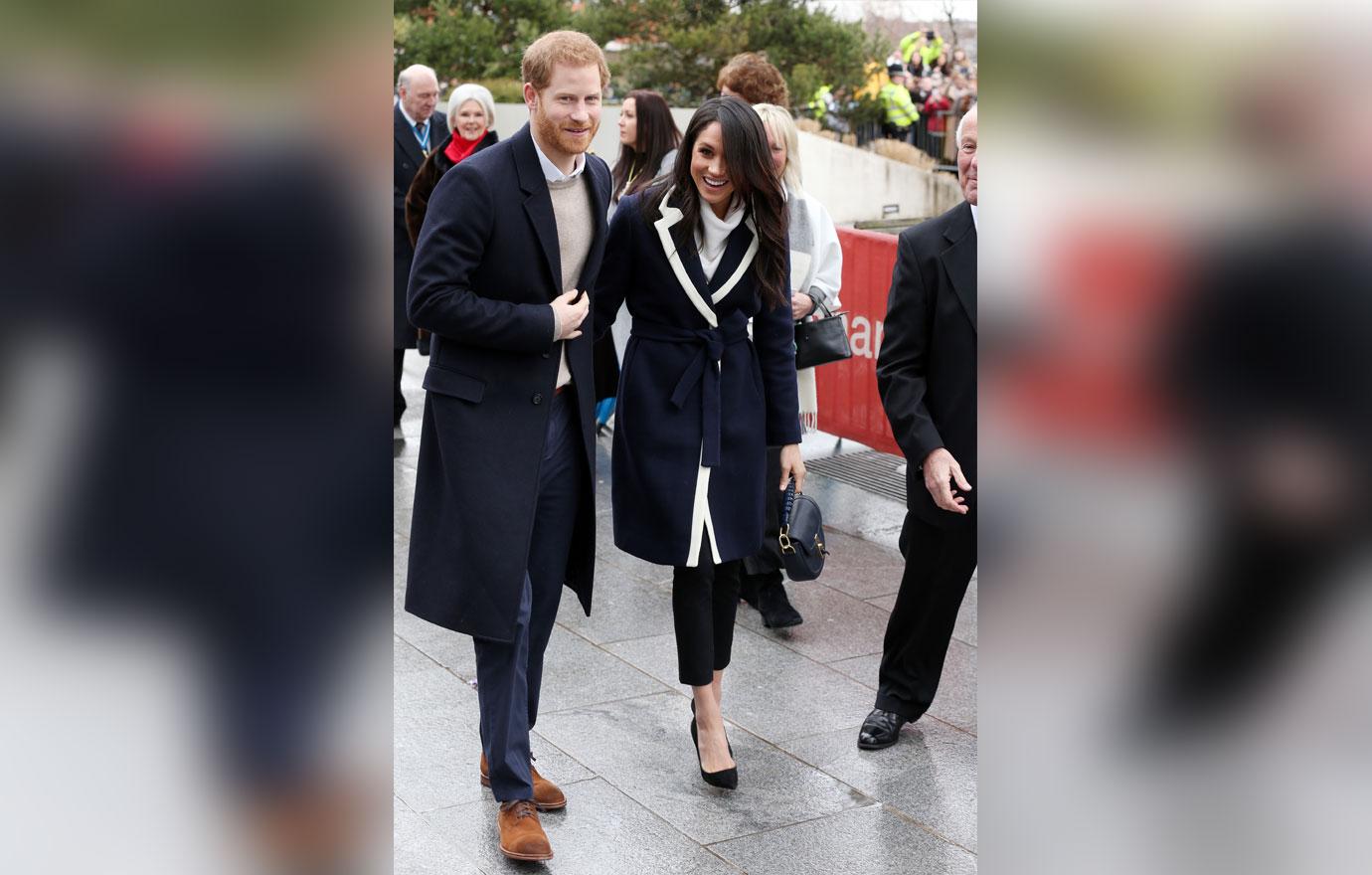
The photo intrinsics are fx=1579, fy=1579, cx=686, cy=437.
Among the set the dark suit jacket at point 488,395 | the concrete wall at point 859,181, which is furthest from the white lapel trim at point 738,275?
the concrete wall at point 859,181

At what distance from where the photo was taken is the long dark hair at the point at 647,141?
22.5ft

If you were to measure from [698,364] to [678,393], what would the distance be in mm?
106

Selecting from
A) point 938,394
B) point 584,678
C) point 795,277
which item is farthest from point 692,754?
point 795,277

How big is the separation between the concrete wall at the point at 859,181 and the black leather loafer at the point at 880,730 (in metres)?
14.3

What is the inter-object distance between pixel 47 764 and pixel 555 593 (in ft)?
9.97

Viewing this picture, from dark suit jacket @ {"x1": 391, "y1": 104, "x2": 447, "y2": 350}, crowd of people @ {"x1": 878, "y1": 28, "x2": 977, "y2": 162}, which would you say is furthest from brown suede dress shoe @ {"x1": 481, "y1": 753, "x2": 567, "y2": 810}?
crowd of people @ {"x1": 878, "y1": 28, "x2": 977, "y2": 162}

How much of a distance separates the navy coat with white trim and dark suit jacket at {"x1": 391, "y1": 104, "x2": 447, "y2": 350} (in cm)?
485

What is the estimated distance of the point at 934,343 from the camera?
14.9 ft

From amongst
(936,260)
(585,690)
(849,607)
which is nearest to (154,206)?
(936,260)

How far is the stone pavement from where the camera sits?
4168 millimetres

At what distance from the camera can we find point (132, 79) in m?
1.23

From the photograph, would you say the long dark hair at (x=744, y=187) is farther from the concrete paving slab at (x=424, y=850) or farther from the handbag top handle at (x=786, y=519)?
the concrete paving slab at (x=424, y=850)

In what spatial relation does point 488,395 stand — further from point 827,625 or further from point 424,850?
point 827,625

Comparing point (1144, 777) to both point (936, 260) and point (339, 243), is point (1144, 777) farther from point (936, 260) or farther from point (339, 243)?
point (936, 260)
